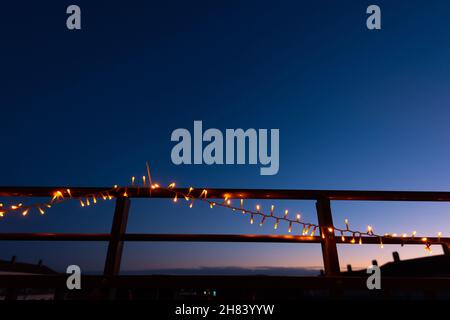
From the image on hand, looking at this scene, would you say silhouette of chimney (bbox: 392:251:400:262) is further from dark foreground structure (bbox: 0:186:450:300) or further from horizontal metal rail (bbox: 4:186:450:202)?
horizontal metal rail (bbox: 4:186:450:202)

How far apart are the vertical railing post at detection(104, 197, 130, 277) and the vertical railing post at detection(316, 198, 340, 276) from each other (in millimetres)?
1403

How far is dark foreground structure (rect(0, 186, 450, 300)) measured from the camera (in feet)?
4.16

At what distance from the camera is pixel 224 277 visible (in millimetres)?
1286

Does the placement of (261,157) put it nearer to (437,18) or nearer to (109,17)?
(109,17)

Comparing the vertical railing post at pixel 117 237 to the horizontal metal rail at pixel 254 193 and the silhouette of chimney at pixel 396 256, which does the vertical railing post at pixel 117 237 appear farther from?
the silhouette of chimney at pixel 396 256

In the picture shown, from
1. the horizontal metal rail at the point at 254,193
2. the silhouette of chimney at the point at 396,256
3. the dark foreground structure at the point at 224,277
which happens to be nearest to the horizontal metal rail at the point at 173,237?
the dark foreground structure at the point at 224,277

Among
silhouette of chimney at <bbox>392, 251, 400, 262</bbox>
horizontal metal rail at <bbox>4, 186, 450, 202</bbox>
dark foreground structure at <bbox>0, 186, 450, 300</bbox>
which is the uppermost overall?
silhouette of chimney at <bbox>392, 251, 400, 262</bbox>

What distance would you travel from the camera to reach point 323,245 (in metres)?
1.89

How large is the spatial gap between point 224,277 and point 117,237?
89 centimetres

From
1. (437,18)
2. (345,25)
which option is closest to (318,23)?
(345,25)

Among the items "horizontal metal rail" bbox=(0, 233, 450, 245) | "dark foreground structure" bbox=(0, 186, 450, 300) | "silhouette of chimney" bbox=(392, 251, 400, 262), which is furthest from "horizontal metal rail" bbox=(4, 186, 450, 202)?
"silhouette of chimney" bbox=(392, 251, 400, 262)

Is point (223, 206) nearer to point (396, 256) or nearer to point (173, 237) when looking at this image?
point (173, 237)
